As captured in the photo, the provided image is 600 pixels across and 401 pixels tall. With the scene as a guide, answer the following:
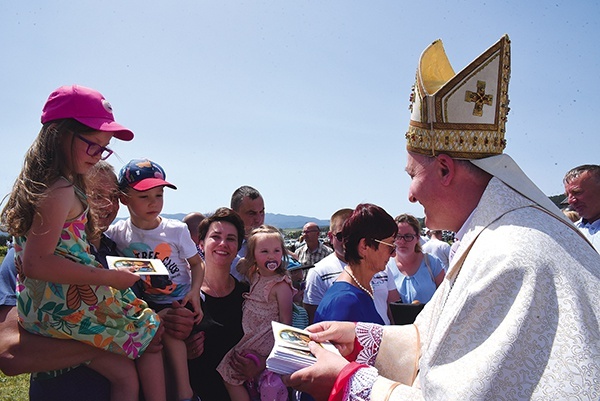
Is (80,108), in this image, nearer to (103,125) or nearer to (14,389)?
(103,125)

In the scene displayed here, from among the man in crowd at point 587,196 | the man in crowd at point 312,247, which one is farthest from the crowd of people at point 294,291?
the man in crowd at point 587,196

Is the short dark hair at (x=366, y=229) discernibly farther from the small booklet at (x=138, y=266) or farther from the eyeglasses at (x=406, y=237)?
the eyeglasses at (x=406, y=237)

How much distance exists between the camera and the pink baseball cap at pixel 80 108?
250 centimetres

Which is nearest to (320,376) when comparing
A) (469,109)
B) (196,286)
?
(469,109)

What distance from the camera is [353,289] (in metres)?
3.21

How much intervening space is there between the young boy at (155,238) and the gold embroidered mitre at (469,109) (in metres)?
2.03

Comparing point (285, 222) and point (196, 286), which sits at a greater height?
point (196, 286)

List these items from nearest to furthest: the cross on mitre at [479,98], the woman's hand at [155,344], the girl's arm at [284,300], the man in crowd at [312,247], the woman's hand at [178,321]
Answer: the cross on mitre at [479,98] < the woman's hand at [155,344] < the woman's hand at [178,321] < the girl's arm at [284,300] < the man in crowd at [312,247]

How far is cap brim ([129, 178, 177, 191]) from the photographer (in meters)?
3.42

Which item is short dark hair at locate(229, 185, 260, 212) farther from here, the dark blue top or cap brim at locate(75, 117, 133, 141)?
cap brim at locate(75, 117, 133, 141)

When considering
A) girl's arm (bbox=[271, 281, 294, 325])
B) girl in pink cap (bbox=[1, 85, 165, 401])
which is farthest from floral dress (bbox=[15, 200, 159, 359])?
girl's arm (bbox=[271, 281, 294, 325])

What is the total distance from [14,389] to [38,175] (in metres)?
5.22

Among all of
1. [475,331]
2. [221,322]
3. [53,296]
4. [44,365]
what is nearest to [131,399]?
[44,365]

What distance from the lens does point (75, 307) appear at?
2.49m
